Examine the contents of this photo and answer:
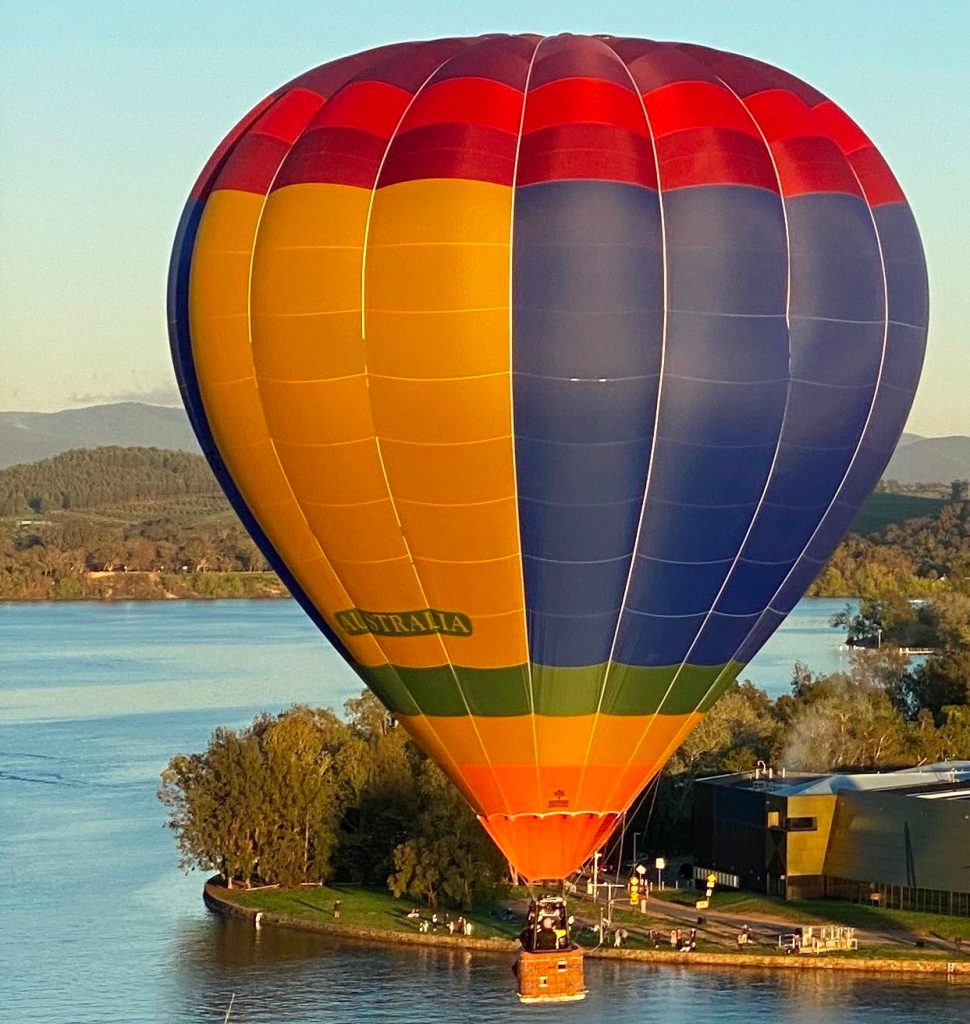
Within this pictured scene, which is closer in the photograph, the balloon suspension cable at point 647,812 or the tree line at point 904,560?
the balloon suspension cable at point 647,812

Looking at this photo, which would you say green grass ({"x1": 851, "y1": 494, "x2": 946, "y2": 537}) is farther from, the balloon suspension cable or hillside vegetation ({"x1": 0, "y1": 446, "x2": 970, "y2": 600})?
the balloon suspension cable

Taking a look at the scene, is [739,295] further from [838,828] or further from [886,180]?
[838,828]

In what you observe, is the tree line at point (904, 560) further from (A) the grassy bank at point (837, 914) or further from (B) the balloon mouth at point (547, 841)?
(B) the balloon mouth at point (547, 841)

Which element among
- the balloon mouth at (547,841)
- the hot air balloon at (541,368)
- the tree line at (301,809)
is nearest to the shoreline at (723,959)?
the tree line at (301,809)

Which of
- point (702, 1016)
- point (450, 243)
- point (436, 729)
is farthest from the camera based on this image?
point (702, 1016)

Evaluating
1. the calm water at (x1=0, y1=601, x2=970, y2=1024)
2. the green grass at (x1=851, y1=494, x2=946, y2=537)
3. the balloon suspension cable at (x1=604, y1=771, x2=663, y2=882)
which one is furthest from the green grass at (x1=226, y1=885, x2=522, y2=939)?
the green grass at (x1=851, y1=494, x2=946, y2=537)

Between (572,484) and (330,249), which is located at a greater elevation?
(330,249)

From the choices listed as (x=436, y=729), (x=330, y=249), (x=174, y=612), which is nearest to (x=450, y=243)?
(x=330, y=249)
